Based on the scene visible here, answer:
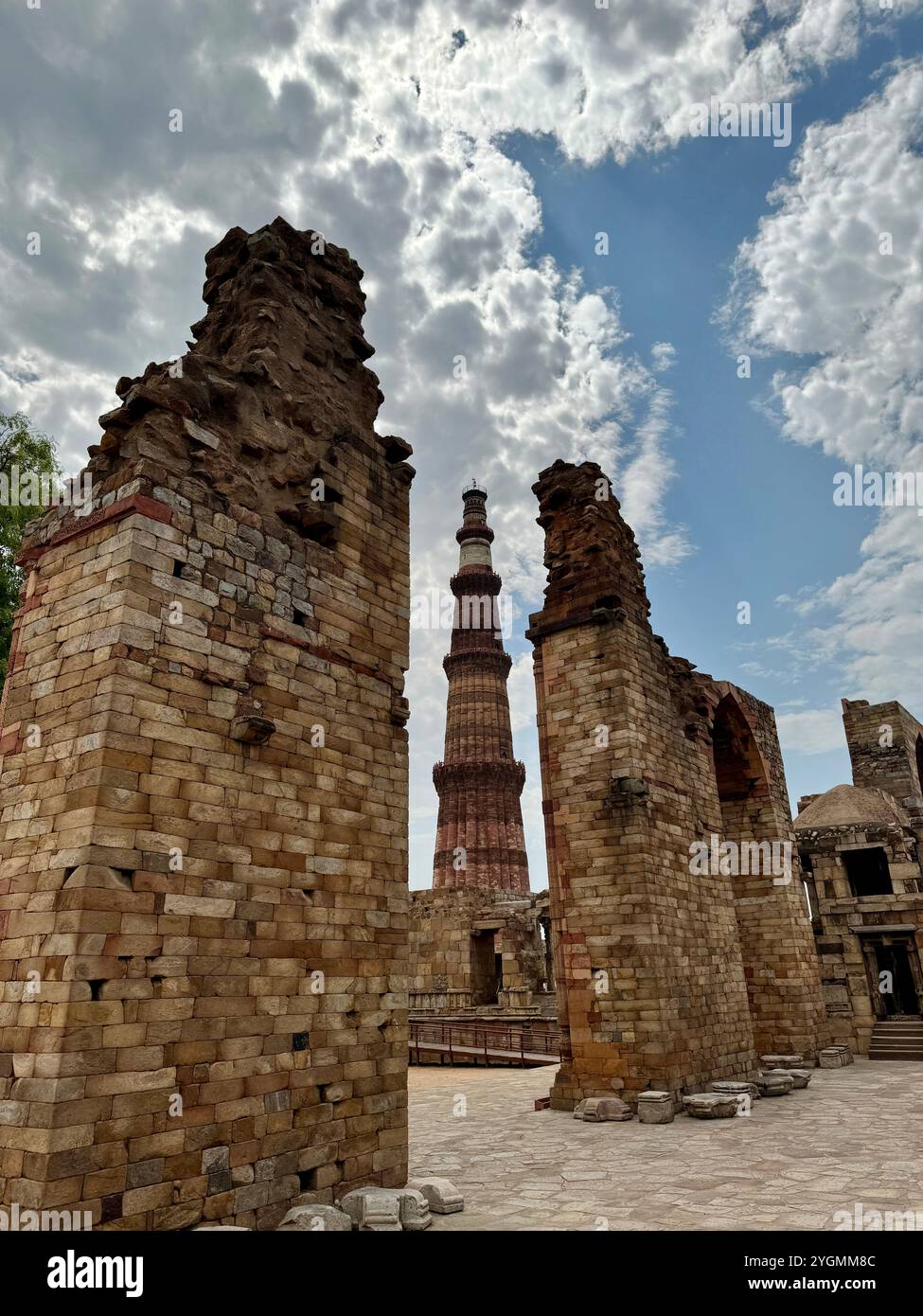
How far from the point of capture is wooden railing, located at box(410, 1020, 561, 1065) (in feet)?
59.0

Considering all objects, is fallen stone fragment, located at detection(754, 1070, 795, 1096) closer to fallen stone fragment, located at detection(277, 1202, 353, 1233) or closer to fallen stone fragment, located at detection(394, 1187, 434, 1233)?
fallen stone fragment, located at detection(394, 1187, 434, 1233)

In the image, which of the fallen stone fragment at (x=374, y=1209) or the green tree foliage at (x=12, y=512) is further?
the green tree foliage at (x=12, y=512)

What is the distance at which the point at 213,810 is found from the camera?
217 inches

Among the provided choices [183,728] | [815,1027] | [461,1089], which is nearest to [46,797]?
[183,728]

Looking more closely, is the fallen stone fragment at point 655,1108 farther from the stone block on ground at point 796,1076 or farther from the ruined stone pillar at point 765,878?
the ruined stone pillar at point 765,878

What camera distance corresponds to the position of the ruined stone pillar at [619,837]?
10633mm

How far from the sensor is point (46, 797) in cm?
503

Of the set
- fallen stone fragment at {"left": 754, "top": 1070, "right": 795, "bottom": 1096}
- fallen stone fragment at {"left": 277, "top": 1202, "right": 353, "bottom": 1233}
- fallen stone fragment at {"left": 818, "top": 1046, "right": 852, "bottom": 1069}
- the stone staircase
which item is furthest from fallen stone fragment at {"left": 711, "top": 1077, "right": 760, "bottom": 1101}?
the stone staircase

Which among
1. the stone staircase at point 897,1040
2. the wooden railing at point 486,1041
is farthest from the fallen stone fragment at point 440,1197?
the stone staircase at point 897,1040

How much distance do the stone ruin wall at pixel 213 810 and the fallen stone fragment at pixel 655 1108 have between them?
4.59m

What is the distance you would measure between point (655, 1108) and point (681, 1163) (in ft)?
8.55

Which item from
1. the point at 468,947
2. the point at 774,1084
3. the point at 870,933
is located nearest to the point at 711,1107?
the point at 774,1084

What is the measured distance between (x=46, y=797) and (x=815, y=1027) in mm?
16365
